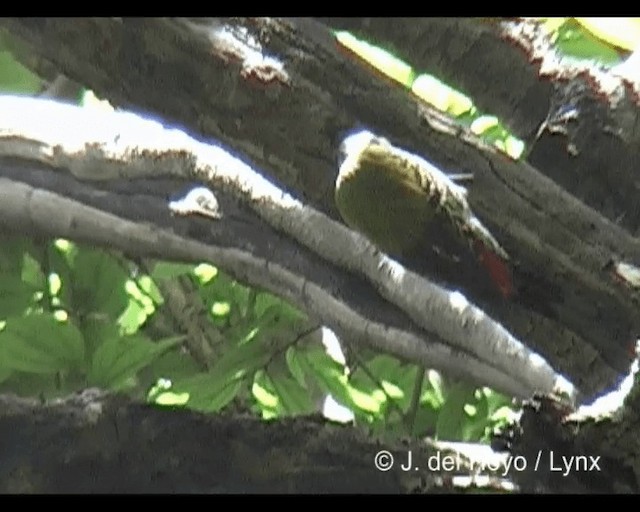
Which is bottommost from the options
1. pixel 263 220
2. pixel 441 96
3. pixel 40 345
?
pixel 40 345

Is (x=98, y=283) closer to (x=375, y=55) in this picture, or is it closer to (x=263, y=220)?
(x=263, y=220)

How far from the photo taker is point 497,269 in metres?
0.64

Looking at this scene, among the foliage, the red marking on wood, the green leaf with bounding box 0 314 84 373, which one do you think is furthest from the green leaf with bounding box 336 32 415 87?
the green leaf with bounding box 0 314 84 373

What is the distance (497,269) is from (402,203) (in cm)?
7

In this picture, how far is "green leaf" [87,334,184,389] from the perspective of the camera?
2.12 ft

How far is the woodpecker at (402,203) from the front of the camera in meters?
0.63

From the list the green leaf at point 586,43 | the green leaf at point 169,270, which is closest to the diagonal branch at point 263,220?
the green leaf at point 169,270

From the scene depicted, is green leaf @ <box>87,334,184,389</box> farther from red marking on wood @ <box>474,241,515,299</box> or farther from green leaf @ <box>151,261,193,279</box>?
red marking on wood @ <box>474,241,515,299</box>

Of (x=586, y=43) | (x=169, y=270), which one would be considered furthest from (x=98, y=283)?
(x=586, y=43)

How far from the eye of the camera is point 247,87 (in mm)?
661

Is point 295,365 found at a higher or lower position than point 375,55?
lower

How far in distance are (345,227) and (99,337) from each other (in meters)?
0.16
